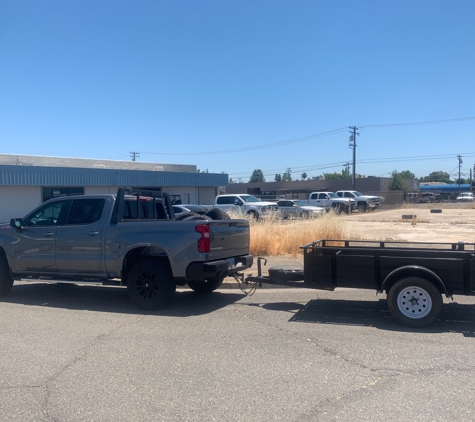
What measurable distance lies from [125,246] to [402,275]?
4580 millimetres

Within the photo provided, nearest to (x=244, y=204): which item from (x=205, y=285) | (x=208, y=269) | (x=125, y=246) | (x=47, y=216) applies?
(x=205, y=285)

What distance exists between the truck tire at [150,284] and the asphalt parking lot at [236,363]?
216mm

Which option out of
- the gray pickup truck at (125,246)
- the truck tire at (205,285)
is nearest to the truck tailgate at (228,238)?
the gray pickup truck at (125,246)

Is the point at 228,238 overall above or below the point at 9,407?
above

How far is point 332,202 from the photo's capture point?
41469mm

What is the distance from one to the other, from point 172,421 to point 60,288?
→ 729 cm

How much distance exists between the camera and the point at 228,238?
28.4 feet

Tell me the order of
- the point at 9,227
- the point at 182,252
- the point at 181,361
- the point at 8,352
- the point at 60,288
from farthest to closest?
1. the point at 60,288
2. the point at 9,227
3. the point at 182,252
4. the point at 8,352
5. the point at 181,361

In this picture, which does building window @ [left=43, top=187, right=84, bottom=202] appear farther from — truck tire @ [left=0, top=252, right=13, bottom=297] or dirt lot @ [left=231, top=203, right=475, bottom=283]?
truck tire @ [left=0, top=252, right=13, bottom=297]

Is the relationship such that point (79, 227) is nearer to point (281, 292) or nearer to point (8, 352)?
point (8, 352)

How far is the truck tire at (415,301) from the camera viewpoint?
691cm

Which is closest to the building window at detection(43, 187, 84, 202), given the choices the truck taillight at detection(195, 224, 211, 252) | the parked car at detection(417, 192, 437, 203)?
the truck taillight at detection(195, 224, 211, 252)

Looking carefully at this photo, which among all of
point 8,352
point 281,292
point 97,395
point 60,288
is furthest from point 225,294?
point 97,395

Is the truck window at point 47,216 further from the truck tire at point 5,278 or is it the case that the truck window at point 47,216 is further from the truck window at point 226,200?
the truck window at point 226,200
